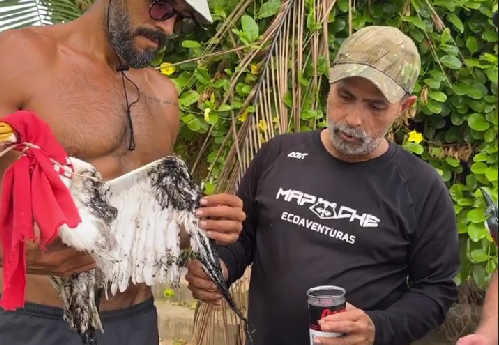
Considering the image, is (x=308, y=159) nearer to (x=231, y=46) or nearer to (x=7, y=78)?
(x=7, y=78)

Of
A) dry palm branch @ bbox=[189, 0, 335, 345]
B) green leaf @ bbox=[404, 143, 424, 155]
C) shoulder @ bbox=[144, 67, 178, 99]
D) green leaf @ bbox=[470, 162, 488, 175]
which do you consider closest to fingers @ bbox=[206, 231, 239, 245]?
shoulder @ bbox=[144, 67, 178, 99]

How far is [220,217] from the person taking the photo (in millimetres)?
1807

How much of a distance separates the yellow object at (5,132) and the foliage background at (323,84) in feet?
5.11

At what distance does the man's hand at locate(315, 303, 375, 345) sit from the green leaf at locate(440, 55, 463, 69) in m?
1.69

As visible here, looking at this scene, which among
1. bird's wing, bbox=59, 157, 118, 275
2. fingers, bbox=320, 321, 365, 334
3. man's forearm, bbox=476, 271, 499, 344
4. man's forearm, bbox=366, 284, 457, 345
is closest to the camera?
man's forearm, bbox=476, 271, 499, 344

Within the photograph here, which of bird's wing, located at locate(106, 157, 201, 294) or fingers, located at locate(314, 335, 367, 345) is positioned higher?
bird's wing, located at locate(106, 157, 201, 294)

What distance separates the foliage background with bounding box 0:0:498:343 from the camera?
2969 mm

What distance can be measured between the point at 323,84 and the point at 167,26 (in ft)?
4.37

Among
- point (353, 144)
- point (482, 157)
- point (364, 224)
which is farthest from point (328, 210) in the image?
point (482, 157)

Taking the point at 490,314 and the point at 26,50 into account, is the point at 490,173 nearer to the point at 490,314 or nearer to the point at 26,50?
the point at 490,314

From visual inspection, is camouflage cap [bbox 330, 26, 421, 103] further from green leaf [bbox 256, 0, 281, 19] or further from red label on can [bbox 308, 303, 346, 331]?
green leaf [bbox 256, 0, 281, 19]

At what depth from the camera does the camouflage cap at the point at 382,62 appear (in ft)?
6.55

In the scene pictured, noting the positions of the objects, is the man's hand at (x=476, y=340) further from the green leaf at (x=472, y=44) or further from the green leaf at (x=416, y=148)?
the green leaf at (x=472, y=44)

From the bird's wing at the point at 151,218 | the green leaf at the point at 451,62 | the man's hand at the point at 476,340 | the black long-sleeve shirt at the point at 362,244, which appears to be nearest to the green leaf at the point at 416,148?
the green leaf at the point at 451,62
